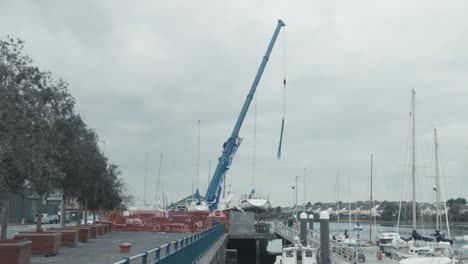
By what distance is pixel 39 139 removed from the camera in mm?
21453

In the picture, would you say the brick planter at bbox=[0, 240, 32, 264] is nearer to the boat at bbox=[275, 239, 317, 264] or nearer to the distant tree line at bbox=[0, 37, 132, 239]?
the distant tree line at bbox=[0, 37, 132, 239]

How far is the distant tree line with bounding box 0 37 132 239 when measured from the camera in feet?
56.6

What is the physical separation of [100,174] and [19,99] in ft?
54.9

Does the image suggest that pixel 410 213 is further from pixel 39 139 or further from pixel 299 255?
pixel 39 139

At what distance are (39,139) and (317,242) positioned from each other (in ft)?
96.4

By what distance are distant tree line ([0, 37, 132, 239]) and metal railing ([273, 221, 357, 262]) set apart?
17.6m

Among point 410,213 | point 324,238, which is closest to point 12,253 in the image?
point 324,238

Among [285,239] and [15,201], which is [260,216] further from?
[15,201]

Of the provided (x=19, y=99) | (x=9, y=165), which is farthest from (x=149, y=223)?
(x=9, y=165)

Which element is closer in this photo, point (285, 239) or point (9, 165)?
point (9, 165)

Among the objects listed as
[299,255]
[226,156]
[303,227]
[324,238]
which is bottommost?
[299,255]

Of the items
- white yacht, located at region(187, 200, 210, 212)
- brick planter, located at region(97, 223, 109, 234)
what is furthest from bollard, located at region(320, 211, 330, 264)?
white yacht, located at region(187, 200, 210, 212)

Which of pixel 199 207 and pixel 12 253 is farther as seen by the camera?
pixel 199 207

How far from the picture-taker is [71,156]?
101 feet
